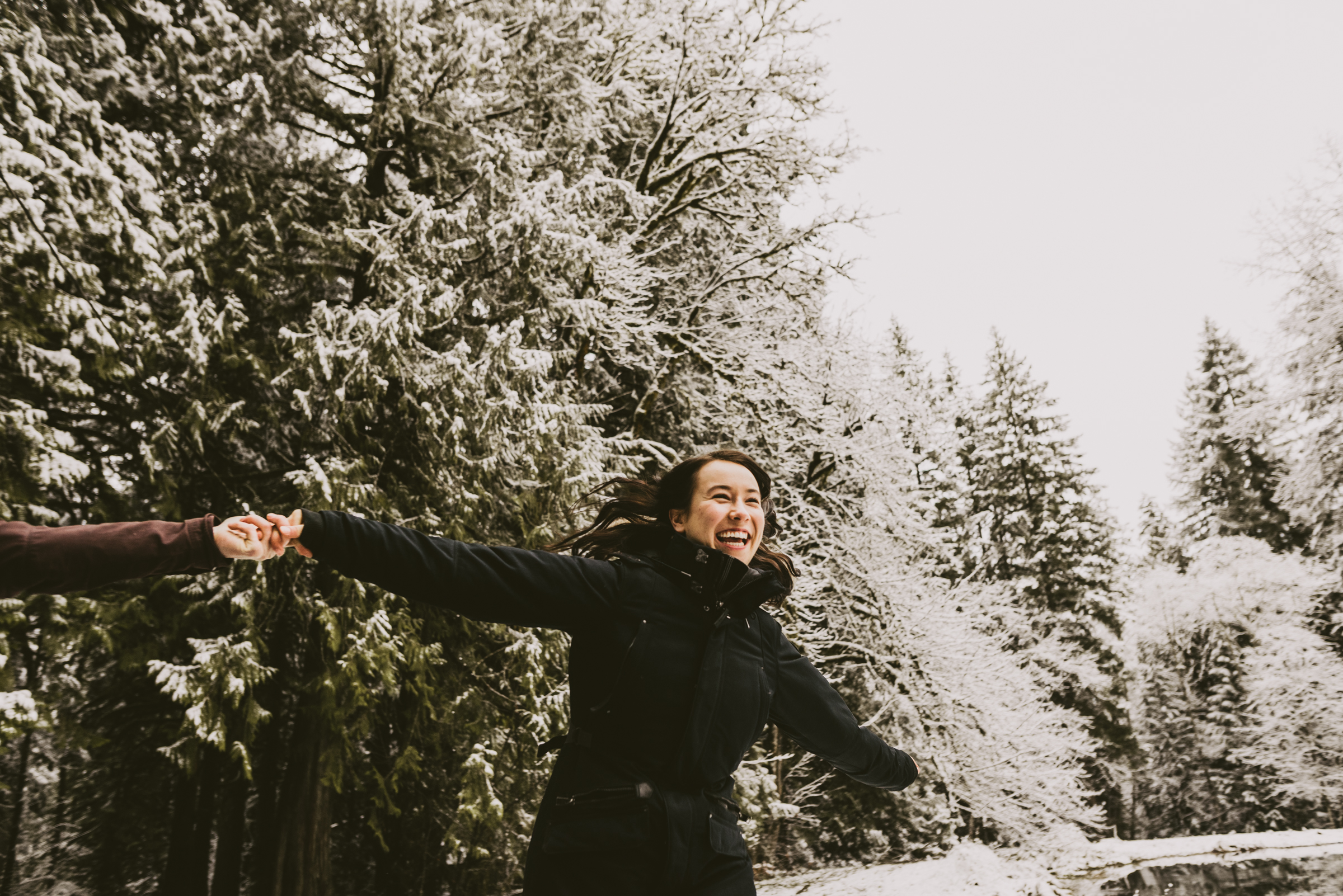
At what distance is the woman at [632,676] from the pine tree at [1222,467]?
34028 millimetres

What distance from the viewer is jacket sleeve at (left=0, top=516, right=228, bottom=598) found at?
1.76 metres

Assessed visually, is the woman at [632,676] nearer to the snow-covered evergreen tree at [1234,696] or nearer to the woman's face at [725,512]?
the woman's face at [725,512]

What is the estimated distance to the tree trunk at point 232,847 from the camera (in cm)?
1116

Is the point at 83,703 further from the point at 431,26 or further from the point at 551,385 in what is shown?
the point at 431,26

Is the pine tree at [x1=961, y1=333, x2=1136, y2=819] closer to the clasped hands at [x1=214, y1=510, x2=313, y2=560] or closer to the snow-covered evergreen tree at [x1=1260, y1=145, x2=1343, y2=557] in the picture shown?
the snow-covered evergreen tree at [x1=1260, y1=145, x2=1343, y2=557]

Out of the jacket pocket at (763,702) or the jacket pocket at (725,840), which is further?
the jacket pocket at (763,702)

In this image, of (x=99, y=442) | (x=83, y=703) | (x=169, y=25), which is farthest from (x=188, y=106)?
(x=83, y=703)

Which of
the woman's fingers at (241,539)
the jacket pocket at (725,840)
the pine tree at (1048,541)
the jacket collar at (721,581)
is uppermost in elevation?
the pine tree at (1048,541)

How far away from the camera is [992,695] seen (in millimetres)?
13883

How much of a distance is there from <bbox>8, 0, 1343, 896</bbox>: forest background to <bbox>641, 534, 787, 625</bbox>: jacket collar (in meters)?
5.03

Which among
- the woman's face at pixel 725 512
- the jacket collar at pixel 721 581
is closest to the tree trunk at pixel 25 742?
the woman's face at pixel 725 512

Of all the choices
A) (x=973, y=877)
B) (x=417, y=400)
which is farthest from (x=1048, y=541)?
(x=417, y=400)

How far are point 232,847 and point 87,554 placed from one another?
12264 millimetres

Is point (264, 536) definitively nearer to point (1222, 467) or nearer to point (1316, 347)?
point (1316, 347)
